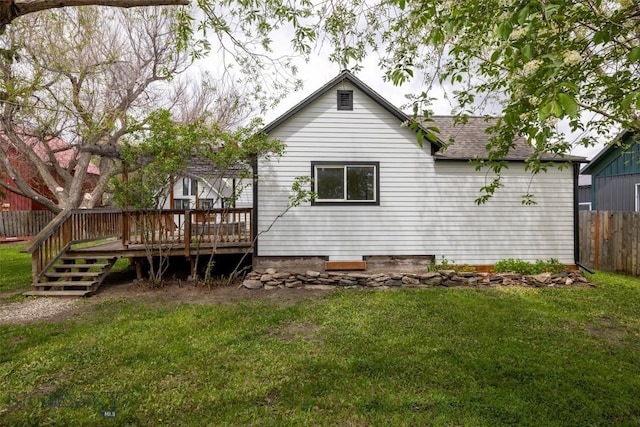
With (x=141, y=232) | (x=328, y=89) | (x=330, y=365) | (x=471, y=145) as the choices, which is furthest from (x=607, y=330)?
(x=141, y=232)

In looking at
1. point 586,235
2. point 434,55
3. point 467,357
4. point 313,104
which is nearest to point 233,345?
point 467,357

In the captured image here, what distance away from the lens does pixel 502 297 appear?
23.5 feet

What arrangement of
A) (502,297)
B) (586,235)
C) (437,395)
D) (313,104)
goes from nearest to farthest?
(437,395) < (502,297) < (313,104) < (586,235)

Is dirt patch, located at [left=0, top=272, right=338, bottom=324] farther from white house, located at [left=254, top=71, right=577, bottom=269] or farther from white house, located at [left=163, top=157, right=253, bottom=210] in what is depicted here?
white house, located at [left=163, top=157, right=253, bottom=210]

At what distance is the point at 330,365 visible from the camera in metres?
3.98

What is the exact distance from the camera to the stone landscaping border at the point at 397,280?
8.20 m

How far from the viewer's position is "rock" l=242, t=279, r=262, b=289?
8.01 m

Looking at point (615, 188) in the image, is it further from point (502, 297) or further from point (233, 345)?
point (233, 345)

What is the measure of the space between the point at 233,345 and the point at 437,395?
8.86 ft

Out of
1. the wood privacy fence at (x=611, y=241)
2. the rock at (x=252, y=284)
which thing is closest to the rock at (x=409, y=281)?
the rock at (x=252, y=284)

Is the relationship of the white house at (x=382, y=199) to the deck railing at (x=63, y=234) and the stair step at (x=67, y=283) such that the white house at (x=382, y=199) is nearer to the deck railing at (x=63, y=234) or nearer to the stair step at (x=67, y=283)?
the stair step at (x=67, y=283)

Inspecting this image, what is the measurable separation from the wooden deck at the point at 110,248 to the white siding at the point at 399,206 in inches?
48.6

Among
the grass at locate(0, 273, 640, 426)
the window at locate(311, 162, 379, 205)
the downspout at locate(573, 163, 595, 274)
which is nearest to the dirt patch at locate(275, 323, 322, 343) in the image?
the grass at locate(0, 273, 640, 426)

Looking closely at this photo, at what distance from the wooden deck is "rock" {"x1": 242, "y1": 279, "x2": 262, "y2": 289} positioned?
941 mm
